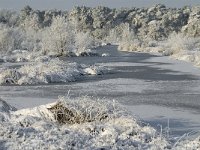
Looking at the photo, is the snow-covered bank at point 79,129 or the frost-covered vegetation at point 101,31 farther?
the frost-covered vegetation at point 101,31

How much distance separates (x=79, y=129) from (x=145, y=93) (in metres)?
10.3

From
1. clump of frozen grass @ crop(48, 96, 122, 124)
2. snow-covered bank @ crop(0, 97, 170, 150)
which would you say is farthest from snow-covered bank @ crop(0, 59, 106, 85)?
clump of frozen grass @ crop(48, 96, 122, 124)

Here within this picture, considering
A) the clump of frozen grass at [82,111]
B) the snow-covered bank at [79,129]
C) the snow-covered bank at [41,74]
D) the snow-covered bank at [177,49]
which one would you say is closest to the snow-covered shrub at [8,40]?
the snow-covered bank at [177,49]

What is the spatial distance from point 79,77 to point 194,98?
9.89 m

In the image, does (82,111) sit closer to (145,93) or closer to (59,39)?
(145,93)

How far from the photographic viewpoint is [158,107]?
52.2 feet

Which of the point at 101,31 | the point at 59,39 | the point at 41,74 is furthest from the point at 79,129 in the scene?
the point at 101,31

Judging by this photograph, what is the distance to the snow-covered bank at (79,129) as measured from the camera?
8.76m

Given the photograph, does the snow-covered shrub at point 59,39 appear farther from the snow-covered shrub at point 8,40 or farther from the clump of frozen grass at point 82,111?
the clump of frozen grass at point 82,111

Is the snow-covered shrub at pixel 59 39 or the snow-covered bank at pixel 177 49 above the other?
the snow-covered shrub at pixel 59 39

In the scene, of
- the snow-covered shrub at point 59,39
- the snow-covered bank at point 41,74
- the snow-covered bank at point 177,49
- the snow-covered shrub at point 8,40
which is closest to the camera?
the snow-covered bank at point 41,74

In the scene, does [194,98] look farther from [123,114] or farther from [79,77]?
[79,77]

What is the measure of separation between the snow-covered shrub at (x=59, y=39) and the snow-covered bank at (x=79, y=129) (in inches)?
1432

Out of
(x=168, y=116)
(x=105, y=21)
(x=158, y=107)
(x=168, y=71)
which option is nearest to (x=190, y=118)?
(x=168, y=116)
